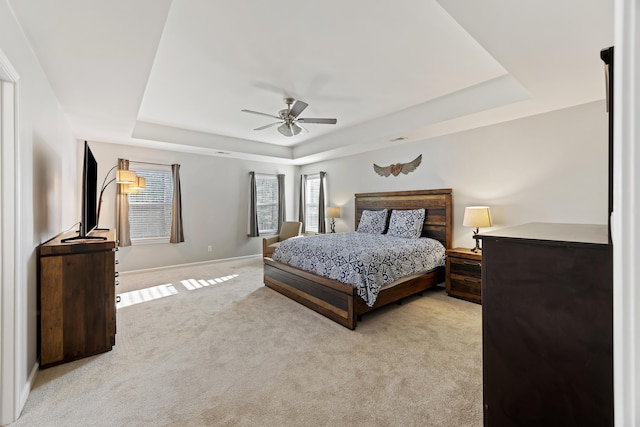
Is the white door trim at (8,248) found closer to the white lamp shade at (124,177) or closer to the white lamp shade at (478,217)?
the white lamp shade at (124,177)

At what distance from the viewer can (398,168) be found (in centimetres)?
507

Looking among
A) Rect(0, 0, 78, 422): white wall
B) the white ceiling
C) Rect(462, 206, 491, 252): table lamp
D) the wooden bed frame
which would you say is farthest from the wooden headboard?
Rect(0, 0, 78, 422): white wall

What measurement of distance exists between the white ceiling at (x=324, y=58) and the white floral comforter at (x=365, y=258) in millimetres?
1683

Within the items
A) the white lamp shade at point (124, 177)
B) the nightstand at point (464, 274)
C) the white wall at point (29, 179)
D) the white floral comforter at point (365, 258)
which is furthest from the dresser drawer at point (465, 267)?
the white lamp shade at point (124, 177)

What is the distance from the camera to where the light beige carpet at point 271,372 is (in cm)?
172

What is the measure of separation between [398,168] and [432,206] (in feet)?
3.19

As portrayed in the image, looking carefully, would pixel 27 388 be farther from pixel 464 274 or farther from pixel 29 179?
pixel 464 274

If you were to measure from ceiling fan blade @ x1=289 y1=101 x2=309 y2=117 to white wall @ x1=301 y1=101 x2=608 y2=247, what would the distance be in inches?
92.8

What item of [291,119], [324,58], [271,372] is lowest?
[271,372]

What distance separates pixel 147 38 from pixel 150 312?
2.83 metres

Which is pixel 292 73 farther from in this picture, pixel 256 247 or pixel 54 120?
pixel 256 247
